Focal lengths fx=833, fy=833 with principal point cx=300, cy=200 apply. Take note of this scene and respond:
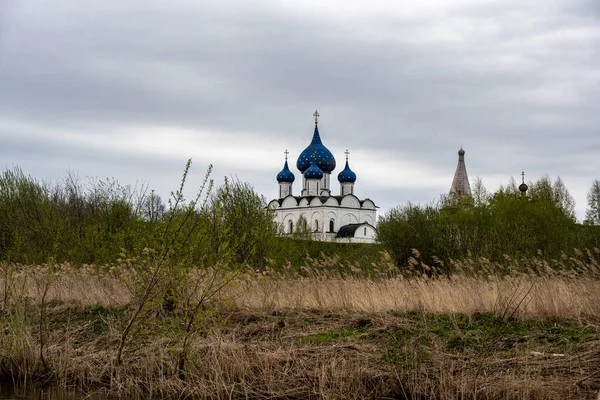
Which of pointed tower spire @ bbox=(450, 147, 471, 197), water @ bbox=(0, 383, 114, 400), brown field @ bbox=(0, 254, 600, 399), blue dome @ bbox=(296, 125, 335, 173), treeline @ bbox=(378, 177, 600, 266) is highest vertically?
blue dome @ bbox=(296, 125, 335, 173)

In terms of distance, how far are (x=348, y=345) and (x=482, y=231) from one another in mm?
22268

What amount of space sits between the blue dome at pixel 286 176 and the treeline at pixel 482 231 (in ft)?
146

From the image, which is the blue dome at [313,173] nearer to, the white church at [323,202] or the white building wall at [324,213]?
the white church at [323,202]

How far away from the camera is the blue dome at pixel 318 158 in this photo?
79.2 metres

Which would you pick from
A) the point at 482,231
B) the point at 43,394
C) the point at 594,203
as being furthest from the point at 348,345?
the point at 594,203

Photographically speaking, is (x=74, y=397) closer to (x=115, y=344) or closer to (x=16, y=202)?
(x=115, y=344)

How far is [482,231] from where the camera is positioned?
31.9m

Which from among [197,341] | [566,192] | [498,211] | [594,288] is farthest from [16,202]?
[566,192]

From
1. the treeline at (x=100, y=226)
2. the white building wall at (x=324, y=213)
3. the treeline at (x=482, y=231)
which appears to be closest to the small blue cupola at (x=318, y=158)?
the white building wall at (x=324, y=213)

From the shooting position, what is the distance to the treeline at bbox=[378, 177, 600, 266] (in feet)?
93.9

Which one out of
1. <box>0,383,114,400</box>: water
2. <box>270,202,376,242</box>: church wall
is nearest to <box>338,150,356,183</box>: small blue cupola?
<box>270,202,376,242</box>: church wall

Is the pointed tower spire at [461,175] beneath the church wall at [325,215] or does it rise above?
above

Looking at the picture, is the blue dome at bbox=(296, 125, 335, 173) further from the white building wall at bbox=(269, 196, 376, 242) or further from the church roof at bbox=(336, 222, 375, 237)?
the church roof at bbox=(336, 222, 375, 237)

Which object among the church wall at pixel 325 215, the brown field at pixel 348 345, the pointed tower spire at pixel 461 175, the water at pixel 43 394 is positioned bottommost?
the water at pixel 43 394
